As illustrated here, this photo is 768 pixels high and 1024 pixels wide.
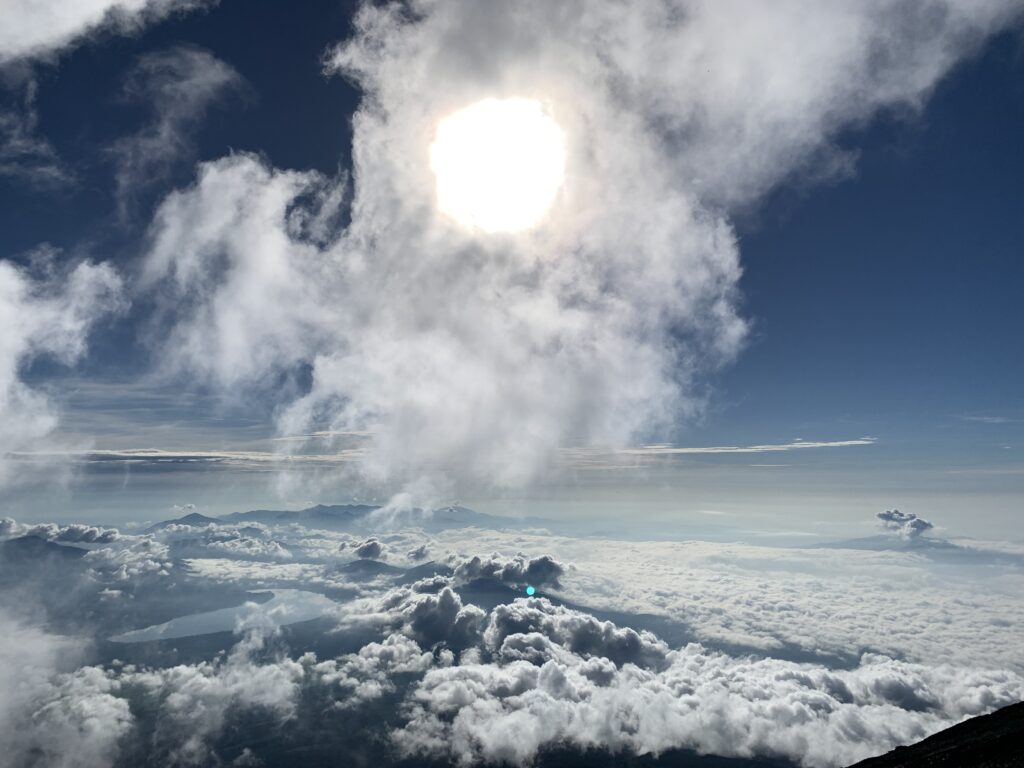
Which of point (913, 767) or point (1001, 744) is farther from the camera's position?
point (913, 767)

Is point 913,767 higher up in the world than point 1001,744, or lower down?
lower down
